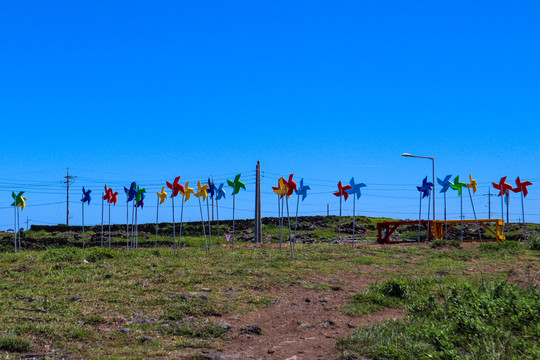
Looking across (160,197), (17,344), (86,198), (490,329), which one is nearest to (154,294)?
(17,344)

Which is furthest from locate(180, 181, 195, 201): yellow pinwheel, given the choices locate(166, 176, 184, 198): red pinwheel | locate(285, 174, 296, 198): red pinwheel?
locate(285, 174, 296, 198): red pinwheel

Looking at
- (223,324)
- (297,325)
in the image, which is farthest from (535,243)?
(223,324)

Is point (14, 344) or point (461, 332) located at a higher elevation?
point (461, 332)

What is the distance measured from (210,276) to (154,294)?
2877 mm

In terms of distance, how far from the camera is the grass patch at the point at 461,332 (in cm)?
784

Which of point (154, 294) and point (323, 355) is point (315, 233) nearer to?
point (154, 294)

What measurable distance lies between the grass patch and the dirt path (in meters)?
0.76

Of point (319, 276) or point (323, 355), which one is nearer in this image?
point (323, 355)

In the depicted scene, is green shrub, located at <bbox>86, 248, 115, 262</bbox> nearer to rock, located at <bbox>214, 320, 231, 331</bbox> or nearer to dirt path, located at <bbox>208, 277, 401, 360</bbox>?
dirt path, located at <bbox>208, 277, 401, 360</bbox>

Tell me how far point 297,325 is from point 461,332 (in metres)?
3.64

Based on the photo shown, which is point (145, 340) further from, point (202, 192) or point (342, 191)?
point (342, 191)

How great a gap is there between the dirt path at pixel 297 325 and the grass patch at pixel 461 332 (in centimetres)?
76

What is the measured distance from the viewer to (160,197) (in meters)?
29.1

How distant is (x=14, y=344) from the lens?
8.90 metres
